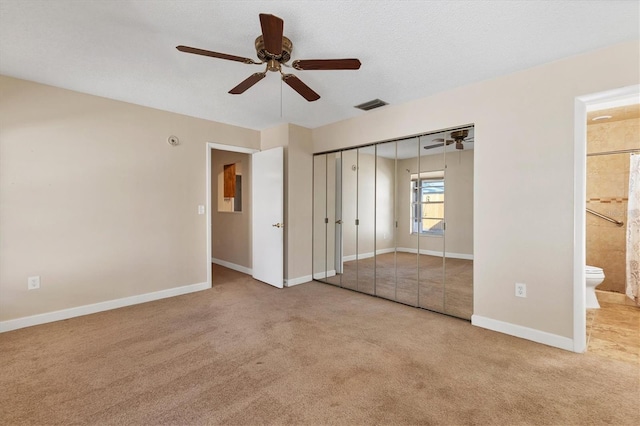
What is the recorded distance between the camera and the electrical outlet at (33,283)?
298cm

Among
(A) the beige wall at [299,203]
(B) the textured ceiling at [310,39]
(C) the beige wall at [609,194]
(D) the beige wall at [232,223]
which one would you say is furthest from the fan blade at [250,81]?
(C) the beige wall at [609,194]

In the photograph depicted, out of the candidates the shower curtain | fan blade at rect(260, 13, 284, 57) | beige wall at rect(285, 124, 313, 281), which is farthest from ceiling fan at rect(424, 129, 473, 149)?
the shower curtain

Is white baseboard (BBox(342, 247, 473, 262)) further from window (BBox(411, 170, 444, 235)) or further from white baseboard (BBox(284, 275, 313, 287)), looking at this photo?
white baseboard (BBox(284, 275, 313, 287))

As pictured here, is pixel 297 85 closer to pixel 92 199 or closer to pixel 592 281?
pixel 92 199

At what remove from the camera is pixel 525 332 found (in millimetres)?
2662

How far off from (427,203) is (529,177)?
119 cm

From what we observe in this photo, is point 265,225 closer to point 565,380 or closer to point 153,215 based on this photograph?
point 153,215

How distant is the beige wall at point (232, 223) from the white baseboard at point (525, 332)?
12.3ft

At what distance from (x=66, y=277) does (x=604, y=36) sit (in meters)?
5.52

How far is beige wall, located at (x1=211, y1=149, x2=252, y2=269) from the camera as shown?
5320mm

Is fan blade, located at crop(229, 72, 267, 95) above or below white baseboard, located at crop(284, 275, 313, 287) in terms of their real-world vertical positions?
above

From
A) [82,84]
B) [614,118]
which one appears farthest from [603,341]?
[82,84]

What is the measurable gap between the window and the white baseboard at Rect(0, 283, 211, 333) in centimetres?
324

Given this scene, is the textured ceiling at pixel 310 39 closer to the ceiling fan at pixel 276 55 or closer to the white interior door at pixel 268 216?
the ceiling fan at pixel 276 55
